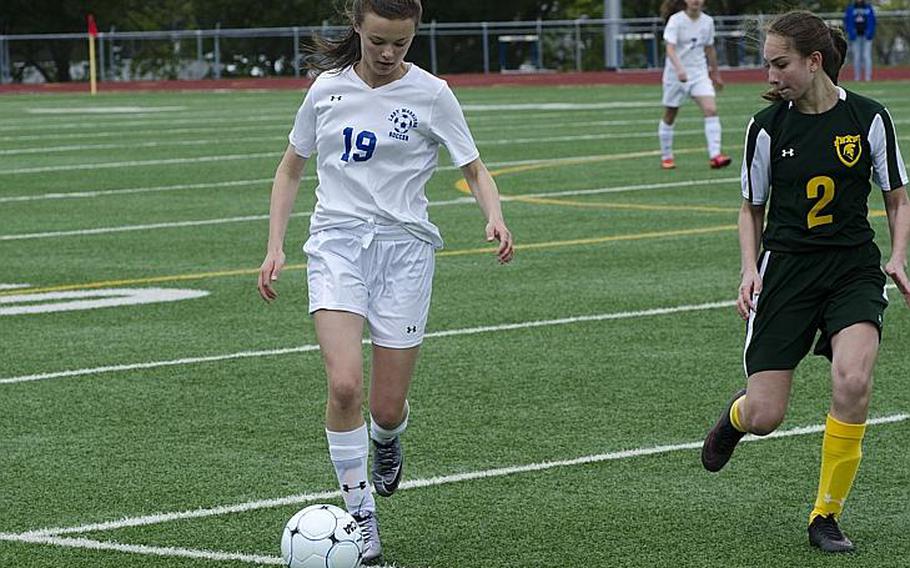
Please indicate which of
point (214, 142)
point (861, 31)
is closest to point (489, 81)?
point (861, 31)

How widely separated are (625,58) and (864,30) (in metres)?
11.6

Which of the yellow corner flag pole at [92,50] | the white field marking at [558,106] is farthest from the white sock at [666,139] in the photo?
the yellow corner flag pole at [92,50]

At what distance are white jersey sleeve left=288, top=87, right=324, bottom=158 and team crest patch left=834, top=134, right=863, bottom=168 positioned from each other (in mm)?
1764

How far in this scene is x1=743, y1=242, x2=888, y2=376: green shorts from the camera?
643 cm

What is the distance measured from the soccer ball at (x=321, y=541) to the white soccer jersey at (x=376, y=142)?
1.03 meters

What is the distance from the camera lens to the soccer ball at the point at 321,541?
585 cm

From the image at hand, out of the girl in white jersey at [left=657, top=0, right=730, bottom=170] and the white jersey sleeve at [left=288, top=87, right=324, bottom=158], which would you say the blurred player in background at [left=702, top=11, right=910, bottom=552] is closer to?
A: the white jersey sleeve at [left=288, top=87, right=324, bottom=158]

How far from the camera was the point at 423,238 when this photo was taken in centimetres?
649

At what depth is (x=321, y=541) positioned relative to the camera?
585 centimetres

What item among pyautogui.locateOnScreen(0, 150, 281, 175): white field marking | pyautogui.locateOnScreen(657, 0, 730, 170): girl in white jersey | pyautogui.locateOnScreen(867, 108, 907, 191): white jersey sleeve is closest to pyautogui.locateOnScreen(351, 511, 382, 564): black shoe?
pyautogui.locateOnScreen(867, 108, 907, 191): white jersey sleeve

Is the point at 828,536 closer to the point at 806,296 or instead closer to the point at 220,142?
the point at 806,296

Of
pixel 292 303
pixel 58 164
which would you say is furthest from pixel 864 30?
pixel 292 303

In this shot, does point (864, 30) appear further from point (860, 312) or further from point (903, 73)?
point (860, 312)

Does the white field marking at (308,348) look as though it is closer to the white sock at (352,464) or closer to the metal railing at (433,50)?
the white sock at (352,464)
